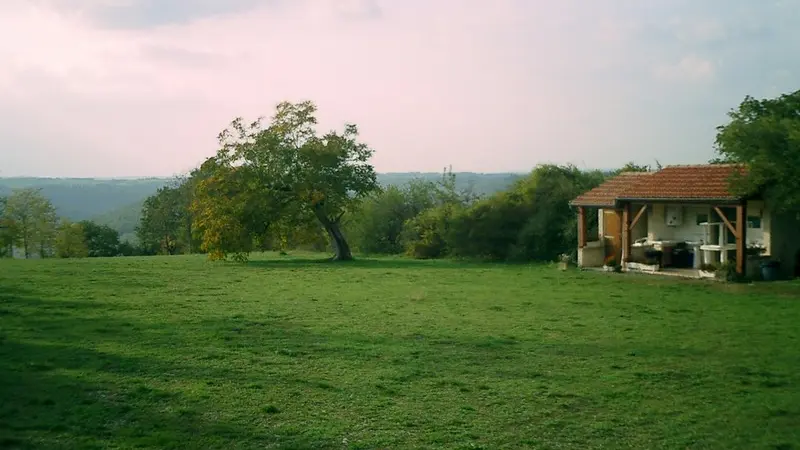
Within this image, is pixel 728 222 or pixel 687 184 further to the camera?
pixel 687 184

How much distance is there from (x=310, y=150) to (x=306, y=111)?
2401 millimetres

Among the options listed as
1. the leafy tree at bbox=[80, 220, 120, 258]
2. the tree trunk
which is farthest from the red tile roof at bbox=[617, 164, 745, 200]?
the leafy tree at bbox=[80, 220, 120, 258]

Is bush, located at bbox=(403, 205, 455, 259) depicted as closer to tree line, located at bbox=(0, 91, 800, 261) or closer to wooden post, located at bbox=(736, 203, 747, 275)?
tree line, located at bbox=(0, 91, 800, 261)

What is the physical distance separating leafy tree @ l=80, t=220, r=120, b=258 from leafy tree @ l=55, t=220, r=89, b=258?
126cm

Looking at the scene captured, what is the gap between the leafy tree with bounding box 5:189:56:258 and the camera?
58.9 meters

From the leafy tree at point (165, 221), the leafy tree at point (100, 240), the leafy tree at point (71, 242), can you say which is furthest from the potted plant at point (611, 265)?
the leafy tree at point (100, 240)

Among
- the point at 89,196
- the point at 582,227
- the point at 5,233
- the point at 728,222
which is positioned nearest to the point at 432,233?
the point at 582,227

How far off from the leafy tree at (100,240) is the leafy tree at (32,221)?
271 centimetres

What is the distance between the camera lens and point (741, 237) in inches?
841

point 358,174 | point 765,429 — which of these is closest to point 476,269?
point 358,174

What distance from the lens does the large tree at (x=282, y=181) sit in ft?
108

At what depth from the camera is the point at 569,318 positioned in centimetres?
1537

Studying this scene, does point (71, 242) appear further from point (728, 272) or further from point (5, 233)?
point (728, 272)

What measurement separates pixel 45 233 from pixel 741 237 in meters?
55.4
